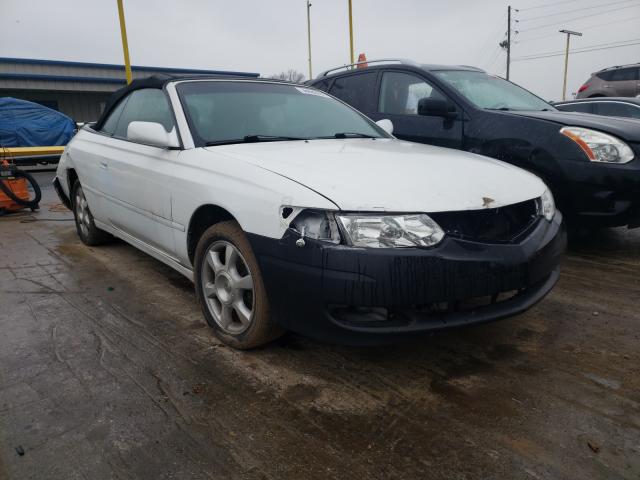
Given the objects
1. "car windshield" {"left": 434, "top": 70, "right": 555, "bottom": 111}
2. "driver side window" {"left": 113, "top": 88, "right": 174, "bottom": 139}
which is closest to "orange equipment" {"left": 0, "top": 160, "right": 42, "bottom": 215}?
"driver side window" {"left": 113, "top": 88, "right": 174, "bottom": 139}

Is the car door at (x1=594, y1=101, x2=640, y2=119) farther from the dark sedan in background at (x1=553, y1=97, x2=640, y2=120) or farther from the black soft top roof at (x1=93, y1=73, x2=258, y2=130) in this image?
the black soft top roof at (x1=93, y1=73, x2=258, y2=130)

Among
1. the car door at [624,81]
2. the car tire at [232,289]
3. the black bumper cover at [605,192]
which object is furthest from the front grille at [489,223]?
the car door at [624,81]

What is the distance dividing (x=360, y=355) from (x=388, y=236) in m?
0.85

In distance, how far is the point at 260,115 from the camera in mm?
3281

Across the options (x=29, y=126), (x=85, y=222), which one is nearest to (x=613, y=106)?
(x=85, y=222)

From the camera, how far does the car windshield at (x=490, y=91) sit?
4664mm

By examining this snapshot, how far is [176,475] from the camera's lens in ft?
5.75

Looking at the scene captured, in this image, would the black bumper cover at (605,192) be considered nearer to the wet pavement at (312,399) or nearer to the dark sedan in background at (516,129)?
the dark sedan in background at (516,129)

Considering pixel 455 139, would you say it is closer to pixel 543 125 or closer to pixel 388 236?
pixel 543 125

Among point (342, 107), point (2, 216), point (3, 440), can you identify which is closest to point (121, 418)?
point (3, 440)

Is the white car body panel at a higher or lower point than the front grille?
higher

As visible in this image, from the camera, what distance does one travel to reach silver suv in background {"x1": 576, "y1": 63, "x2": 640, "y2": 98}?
14.4 metres

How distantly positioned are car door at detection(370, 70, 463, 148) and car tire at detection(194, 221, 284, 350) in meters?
2.73

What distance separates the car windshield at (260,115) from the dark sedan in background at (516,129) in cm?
110
